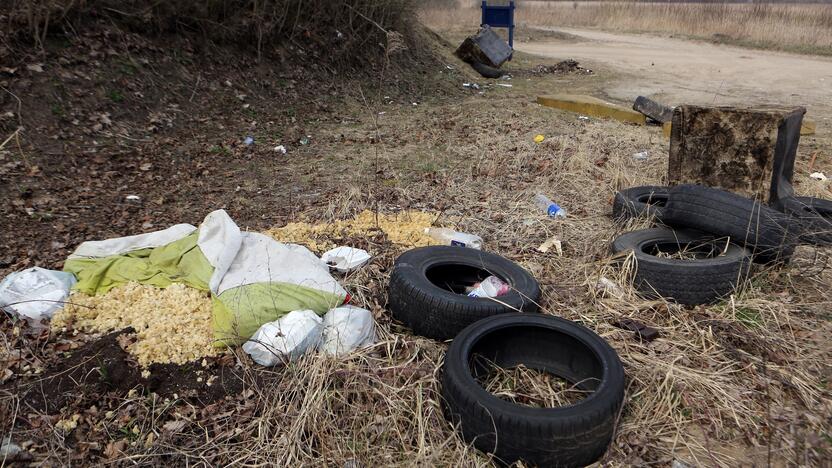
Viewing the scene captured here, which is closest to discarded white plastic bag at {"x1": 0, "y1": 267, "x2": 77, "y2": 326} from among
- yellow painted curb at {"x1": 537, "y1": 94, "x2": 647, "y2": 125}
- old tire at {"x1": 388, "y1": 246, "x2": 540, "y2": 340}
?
old tire at {"x1": 388, "y1": 246, "x2": 540, "y2": 340}

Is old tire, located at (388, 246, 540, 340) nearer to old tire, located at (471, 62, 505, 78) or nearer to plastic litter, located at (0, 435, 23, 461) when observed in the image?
plastic litter, located at (0, 435, 23, 461)

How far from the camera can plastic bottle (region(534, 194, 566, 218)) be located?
484cm

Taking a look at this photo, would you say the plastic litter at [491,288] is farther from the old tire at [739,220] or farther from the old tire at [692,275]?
the old tire at [739,220]

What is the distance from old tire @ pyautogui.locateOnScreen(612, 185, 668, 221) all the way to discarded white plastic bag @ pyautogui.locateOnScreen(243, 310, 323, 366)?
277 cm

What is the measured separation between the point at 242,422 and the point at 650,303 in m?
2.45

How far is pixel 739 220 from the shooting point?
3.61m

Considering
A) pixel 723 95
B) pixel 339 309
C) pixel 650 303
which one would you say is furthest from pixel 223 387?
pixel 723 95

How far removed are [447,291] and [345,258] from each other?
0.92 metres

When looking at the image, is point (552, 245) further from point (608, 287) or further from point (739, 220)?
point (739, 220)

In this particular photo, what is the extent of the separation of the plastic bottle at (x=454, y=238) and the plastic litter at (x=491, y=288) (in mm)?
662

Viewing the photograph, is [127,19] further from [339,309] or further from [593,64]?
[593,64]

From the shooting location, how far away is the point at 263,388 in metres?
2.77

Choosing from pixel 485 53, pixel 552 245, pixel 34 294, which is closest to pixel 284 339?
pixel 34 294

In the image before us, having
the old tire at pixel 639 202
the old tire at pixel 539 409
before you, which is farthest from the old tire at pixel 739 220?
the old tire at pixel 539 409
